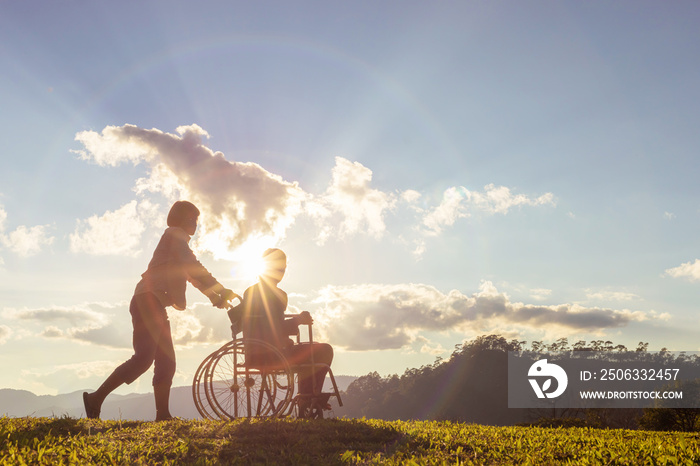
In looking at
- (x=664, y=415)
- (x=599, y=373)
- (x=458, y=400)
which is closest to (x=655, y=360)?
(x=599, y=373)

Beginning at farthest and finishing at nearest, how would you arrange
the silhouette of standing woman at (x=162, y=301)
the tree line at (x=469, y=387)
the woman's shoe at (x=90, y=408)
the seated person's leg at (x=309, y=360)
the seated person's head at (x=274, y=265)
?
1. the tree line at (x=469, y=387)
2. the seated person's head at (x=274, y=265)
3. the seated person's leg at (x=309, y=360)
4. the woman's shoe at (x=90, y=408)
5. the silhouette of standing woman at (x=162, y=301)

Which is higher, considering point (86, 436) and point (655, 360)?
point (86, 436)

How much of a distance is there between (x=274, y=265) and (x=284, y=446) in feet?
8.88

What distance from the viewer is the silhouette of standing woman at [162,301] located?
6781 mm

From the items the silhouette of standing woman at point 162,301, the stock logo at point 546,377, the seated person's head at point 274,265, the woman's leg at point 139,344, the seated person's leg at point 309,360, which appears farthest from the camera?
the stock logo at point 546,377

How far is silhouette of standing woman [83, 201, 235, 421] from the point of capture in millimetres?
6781

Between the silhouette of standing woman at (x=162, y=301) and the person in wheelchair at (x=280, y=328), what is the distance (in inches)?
15.6

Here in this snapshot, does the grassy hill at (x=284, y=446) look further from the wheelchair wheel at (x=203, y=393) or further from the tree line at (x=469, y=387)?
the tree line at (x=469, y=387)

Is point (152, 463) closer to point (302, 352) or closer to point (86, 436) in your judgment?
point (86, 436)

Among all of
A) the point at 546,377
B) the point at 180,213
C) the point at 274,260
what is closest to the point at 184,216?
the point at 180,213

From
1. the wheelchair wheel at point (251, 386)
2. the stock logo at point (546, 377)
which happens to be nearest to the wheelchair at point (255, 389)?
the wheelchair wheel at point (251, 386)

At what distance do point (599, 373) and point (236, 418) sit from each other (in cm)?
7670

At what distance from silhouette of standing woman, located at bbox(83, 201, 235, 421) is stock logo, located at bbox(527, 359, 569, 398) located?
6058 centimetres

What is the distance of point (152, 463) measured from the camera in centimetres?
Result: 473
